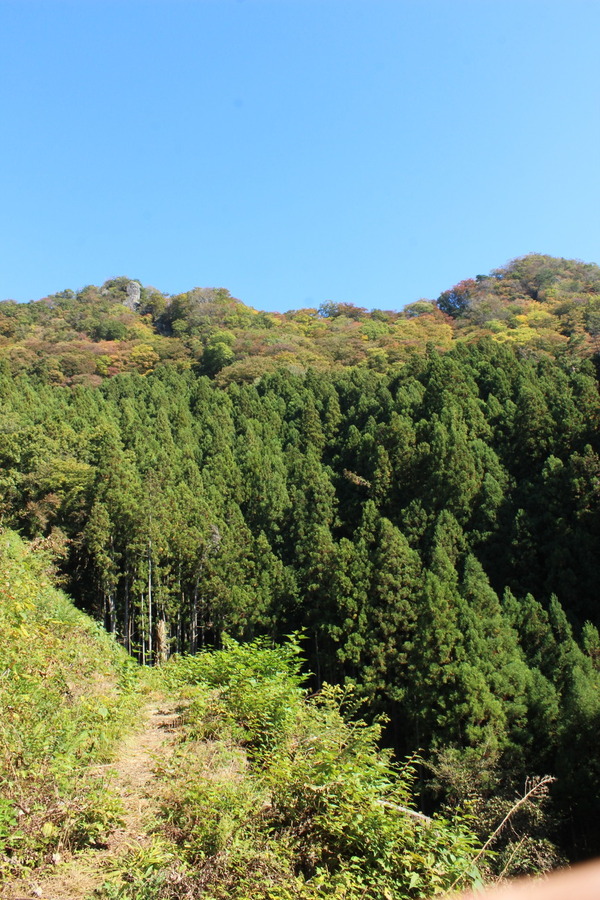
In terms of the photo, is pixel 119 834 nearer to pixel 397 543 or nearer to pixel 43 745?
pixel 43 745

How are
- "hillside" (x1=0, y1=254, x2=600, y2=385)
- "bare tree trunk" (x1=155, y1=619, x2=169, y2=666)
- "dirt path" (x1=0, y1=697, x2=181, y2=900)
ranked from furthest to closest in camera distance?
"hillside" (x1=0, y1=254, x2=600, y2=385)
"bare tree trunk" (x1=155, y1=619, x2=169, y2=666)
"dirt path" (x1=0, y1=697, x2=181, y2=900)

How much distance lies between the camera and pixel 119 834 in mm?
3836

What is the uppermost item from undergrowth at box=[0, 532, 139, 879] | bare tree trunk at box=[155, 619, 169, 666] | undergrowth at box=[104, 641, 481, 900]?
undergrowth at box=[0, 532, 139, 879]

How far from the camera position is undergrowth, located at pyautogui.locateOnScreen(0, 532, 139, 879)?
3.52 metres

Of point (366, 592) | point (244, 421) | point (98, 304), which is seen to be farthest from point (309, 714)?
point (98, 304)

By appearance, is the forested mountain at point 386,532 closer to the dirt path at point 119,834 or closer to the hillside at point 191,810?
the hillside at point 191,810

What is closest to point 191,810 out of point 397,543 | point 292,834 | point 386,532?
point 292,834

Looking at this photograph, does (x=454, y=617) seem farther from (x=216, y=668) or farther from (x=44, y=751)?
(x=44, y=751)

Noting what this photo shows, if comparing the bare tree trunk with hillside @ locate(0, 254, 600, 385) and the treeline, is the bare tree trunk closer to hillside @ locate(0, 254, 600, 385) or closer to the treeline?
the treeline

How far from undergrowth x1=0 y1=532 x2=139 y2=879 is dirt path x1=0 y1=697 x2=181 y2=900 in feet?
0.29

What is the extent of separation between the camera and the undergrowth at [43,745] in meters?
3.52

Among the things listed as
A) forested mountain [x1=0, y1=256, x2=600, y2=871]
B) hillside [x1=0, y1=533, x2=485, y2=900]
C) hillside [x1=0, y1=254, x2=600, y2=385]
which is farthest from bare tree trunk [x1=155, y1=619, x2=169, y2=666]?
hillside [x1=0, y1=254, x2=600, y2=385]

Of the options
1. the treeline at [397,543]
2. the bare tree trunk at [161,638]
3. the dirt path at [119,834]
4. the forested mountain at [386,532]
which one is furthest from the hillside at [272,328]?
the dirt path at [119,834]

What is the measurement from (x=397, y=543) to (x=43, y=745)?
17512mm
